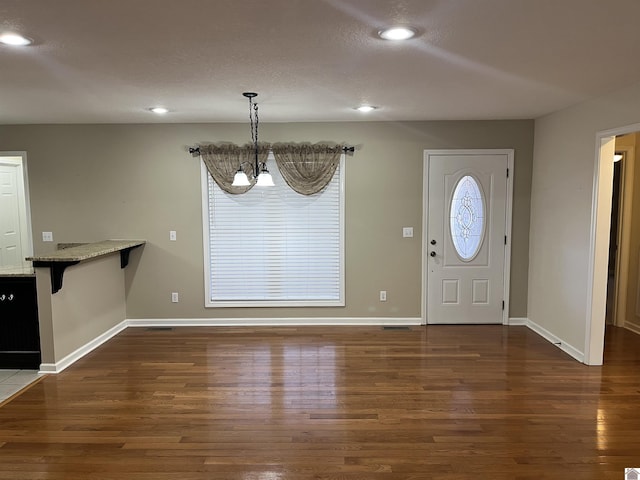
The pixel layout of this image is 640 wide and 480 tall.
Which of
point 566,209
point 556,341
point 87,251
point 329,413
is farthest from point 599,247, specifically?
point 87,251

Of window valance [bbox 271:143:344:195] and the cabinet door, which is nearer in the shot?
the cabinet door

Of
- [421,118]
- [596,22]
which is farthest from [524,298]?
[596,22]

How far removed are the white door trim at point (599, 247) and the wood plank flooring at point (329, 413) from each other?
285 millimetres

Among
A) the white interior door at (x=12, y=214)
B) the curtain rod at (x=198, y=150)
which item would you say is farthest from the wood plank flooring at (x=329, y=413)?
the white interior door at (x=12, y=214)

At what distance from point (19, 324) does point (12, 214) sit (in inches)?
126

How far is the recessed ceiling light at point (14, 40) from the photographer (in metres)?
2.27

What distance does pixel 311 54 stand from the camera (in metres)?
2.62

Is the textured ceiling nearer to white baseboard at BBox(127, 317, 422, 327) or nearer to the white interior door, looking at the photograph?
white baseboard at BBox(127, 317, 422, 327)

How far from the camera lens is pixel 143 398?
351 centimetres

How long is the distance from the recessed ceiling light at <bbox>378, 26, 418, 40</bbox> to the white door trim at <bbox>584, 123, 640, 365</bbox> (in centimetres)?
247

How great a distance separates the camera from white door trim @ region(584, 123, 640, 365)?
391 centimetres

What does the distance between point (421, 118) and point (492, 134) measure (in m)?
0.91

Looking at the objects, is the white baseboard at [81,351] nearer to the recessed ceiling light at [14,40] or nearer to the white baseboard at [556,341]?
the recessed ceiling light at [14,40]

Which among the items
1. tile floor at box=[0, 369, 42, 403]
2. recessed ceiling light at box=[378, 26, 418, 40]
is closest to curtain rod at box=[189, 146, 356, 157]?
tile floor at box=[0, 369, 42, 403]
